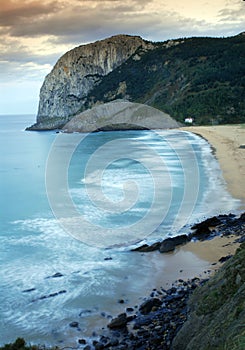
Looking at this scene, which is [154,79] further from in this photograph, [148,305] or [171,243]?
[148,305]

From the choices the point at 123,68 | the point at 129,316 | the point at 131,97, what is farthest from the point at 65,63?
the point at 129,316

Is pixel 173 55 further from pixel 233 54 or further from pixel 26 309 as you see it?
pixel 26 309

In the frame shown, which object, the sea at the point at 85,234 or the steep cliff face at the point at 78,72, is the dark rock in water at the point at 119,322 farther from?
the steep cliff face at the point at 78,72

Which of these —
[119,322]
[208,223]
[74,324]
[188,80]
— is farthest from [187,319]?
[188,80]

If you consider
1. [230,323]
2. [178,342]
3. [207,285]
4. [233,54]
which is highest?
[233,54]

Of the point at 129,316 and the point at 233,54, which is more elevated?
the point at 233,54

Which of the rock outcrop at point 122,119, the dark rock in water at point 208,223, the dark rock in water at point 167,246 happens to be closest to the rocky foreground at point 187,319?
the dark rock in water at point 167,246
